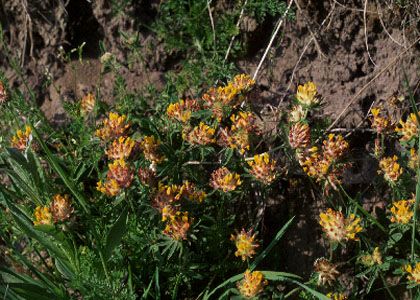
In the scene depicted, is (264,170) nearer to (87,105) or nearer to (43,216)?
(43,216)

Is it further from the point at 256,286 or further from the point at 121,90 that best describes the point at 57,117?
the point at 256,286

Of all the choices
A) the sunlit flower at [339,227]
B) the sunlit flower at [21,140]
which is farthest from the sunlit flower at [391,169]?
the sunlit flower at [21,140]

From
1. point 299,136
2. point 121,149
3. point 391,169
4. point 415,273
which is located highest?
point 121,149

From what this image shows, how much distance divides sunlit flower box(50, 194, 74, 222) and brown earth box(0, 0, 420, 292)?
0.78 metres

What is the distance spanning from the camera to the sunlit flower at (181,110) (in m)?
2.71

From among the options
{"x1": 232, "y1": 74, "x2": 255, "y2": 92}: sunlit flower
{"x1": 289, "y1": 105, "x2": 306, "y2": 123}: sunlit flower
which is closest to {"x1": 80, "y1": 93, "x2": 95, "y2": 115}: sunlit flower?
{"x1": 232, "y1": 74, "x2": 255, "y2": 92}: sunlit flower

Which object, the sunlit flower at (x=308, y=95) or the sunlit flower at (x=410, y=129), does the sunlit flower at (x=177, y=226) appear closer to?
the sunlit flower at (x=308, y=95)

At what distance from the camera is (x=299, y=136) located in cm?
259

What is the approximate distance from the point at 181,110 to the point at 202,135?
0.60 feet

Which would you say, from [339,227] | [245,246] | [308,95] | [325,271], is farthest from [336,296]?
[308,95]

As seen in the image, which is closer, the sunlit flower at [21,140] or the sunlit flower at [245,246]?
the sunlit flower at [245,246]

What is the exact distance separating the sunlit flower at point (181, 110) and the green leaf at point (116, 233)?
1.54 feet

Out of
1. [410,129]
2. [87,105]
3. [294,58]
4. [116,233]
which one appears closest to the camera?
[116,233]

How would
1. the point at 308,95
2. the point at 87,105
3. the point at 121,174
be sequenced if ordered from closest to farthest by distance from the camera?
1. the point at 121,174
2. the point at 308,95
3. the point at 87,105
